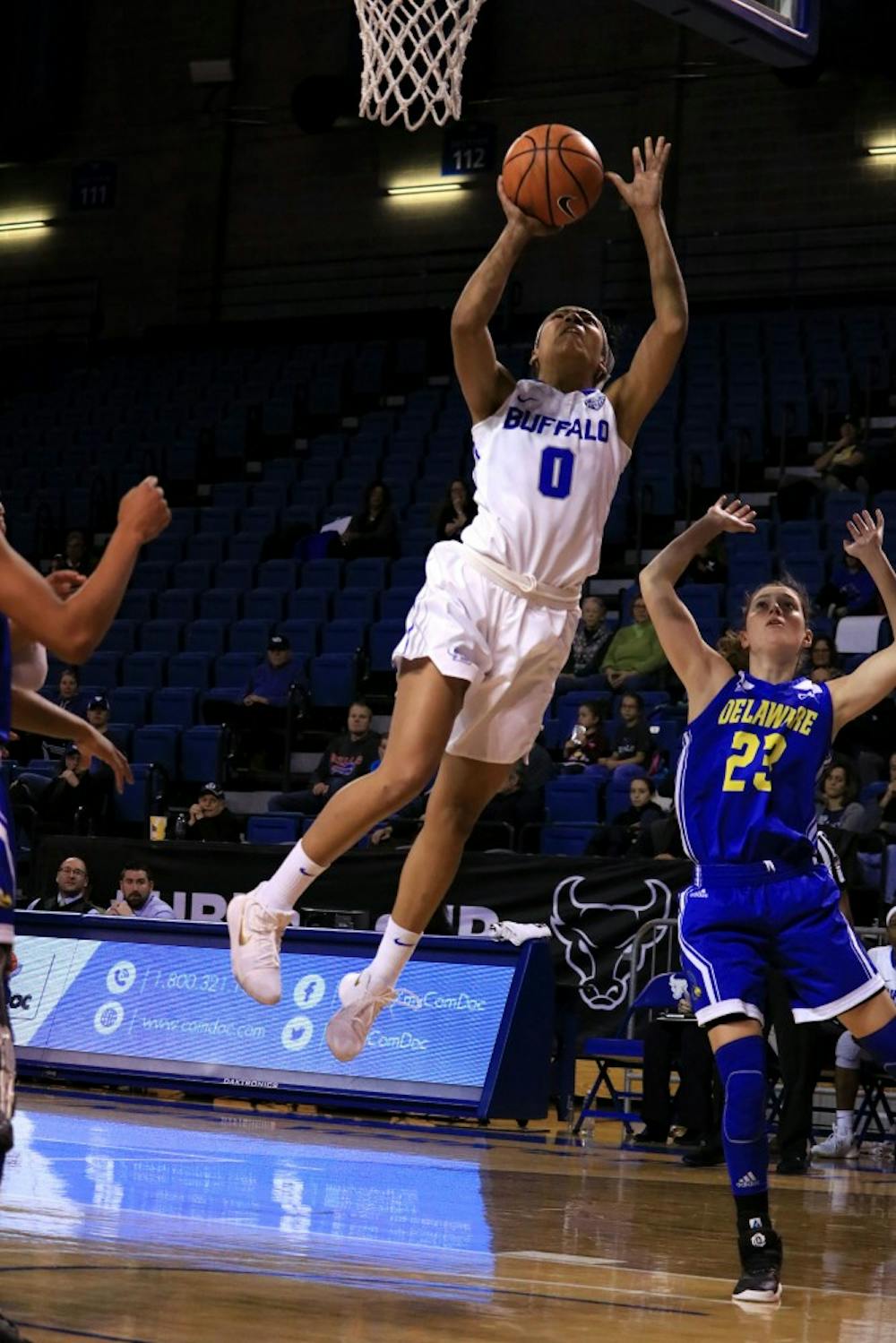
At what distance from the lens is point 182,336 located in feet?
Result: 92.0

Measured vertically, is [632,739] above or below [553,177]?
below

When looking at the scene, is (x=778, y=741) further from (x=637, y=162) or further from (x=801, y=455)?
(x=801, y=455)

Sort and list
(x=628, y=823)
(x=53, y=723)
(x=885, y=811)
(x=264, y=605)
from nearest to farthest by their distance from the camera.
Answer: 1. (x=53, y=723)
2. (x=885, y=811)
3. (x=628, y=823)
4. (x=264, y=605)

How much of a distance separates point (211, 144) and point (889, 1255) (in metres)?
24.5

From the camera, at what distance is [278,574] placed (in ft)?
67.8

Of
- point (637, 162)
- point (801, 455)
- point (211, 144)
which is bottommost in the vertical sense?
point (637, 162)

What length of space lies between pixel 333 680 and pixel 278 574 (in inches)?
99.8

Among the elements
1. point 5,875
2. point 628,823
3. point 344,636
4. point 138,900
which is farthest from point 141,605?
point 5,875

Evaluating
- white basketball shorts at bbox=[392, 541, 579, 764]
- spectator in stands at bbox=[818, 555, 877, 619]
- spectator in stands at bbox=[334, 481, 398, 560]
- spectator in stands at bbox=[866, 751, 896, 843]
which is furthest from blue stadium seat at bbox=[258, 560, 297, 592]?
white basketball shorts at bbox=[392, 541, 579, 764]

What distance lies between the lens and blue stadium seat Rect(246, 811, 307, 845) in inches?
630

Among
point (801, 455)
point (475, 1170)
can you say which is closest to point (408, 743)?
point (475, 1170)

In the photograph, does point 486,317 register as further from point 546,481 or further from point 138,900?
point 138,900

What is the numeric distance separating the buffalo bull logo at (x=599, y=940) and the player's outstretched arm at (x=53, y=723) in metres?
8.69

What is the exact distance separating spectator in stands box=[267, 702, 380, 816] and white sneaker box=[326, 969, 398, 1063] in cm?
955
